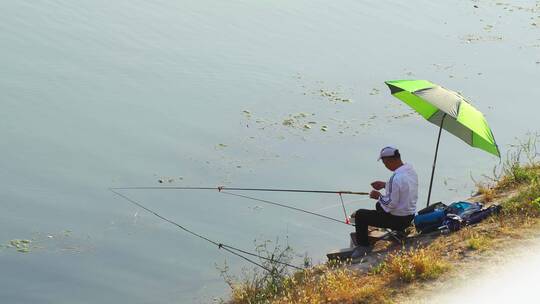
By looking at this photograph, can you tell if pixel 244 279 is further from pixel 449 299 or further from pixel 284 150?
pixel 284 150

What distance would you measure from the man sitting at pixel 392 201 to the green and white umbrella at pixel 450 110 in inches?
35.2

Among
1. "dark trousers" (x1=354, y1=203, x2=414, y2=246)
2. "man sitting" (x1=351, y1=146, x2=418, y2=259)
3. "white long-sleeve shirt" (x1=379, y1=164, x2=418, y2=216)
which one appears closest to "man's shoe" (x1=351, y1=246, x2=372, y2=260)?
"man sitting" (x1=351, y1=146, x2=418, y2=259)

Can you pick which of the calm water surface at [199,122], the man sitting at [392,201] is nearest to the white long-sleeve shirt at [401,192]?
the man sitting at [392,201]

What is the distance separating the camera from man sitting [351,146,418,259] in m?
9.55

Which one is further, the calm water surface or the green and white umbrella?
the calm water surface

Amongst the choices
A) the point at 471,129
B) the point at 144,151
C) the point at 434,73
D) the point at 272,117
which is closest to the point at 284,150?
the point at 272,117

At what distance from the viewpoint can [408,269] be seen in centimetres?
852

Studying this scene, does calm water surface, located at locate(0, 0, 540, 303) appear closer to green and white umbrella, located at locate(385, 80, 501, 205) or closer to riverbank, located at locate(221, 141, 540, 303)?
riverbank, located at locate(221, 141, 540, 303)

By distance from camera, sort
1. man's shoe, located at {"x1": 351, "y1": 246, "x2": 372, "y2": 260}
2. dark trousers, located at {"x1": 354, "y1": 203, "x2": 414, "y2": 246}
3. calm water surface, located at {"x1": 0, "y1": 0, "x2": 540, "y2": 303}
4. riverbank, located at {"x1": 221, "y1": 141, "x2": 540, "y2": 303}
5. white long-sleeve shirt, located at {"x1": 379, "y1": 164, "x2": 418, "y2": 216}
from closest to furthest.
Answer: riverbank, located at {"x1": 221, "y1": 141, "x2": 540, "y2": 303}, white long-sleeve shirt, located at {"x1": 379, "y1": 164, "x2": 418, "y2": 216}, dark trousers, located at {"x1": 354, "y1": 203, "x2": 414, "y2": 246}, man's shoe, located at {"x1": 351, "y1": 246, "x2": 372, "y2": 260}, calm water surface, located at {"x1": 0, "y1": 0, "x2": 540, "y2": 303}

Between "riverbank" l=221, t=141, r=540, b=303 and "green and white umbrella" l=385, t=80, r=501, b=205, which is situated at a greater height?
"green and white umbrella" l=385, t=80, r=501, b=205

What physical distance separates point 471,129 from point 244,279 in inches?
131

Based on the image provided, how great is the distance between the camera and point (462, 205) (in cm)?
1049

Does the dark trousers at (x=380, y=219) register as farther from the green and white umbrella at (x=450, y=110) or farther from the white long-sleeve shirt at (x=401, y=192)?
the green and white umbrella at (x=450, y=110)

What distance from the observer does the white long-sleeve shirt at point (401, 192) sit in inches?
375
